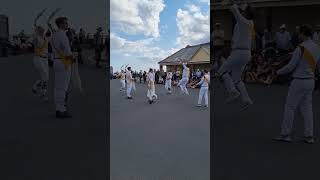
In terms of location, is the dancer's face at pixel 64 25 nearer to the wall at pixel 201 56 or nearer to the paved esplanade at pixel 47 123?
the paved esplanade at pixel 47 123

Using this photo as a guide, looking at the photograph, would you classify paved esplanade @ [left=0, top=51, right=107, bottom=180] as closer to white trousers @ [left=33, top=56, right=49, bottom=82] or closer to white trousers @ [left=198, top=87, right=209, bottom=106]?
white trousers @ [left=33, top=56, right=49, bottom=82]

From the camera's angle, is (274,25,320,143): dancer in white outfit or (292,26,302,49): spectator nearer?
(274,25,320,143): dancer in white outfit

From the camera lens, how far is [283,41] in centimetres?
300

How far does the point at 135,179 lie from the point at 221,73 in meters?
1.41

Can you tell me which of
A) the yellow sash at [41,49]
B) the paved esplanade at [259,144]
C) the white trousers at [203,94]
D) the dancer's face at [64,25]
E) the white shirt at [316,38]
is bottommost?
the paved esplanade at [259,144]

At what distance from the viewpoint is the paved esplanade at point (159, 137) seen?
2.52 meters

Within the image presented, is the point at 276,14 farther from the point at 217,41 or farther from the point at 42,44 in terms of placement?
the point at 42,44

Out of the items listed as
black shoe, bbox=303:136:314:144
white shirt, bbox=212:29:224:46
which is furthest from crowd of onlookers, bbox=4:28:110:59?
black shoe, bbox=303:136:314:144

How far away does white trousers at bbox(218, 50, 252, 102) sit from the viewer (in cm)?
307

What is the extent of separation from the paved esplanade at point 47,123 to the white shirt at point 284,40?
1703 millimetres

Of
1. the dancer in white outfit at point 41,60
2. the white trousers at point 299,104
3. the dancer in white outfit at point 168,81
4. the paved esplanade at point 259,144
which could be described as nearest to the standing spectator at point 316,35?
the white trousers at point 299,104

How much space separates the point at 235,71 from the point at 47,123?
76.1 inches

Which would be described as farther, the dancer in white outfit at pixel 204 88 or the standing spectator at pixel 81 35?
the dancer in white outfit at pixel 204 88

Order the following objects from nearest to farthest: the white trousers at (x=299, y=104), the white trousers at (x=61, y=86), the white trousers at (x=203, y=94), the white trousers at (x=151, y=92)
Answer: the white trousers at (x=299, y=104)
the white trousers at (x=61, y=86)
the white trousers at (x=203, y=94)
the white trousers at (x=151, y=92)
